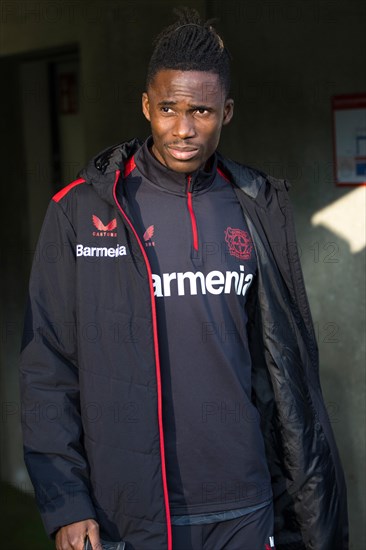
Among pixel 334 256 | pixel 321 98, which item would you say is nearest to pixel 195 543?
pixel 334 256

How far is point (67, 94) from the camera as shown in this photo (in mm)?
5848

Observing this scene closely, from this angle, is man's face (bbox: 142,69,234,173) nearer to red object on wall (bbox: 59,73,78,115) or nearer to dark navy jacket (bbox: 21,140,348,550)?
dark navy jacket (bbox: 21,140,348,550)

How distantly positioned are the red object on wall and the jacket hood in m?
3.13

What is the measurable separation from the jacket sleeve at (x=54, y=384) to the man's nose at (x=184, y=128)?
38 centimetres

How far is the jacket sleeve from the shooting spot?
240 cm

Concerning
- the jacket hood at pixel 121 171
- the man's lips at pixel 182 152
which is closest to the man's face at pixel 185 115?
the man's lips at pixel 182 152

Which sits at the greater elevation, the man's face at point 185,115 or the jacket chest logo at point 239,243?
the man's face at point 185,115

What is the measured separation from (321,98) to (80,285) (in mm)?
1744

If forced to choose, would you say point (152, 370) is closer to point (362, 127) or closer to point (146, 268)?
point (146, 268)

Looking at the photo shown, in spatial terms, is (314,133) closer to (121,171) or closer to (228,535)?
(121,171)

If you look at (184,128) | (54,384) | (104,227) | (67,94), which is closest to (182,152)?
(184,128)

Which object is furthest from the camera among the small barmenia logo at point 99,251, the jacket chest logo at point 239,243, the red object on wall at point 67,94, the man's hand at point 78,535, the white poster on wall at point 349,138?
the red object on wall at point 67,94

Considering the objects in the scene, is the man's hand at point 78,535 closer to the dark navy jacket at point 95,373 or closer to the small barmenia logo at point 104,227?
the dark navy jacket at point 95,373

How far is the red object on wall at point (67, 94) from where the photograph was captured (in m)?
5.72
